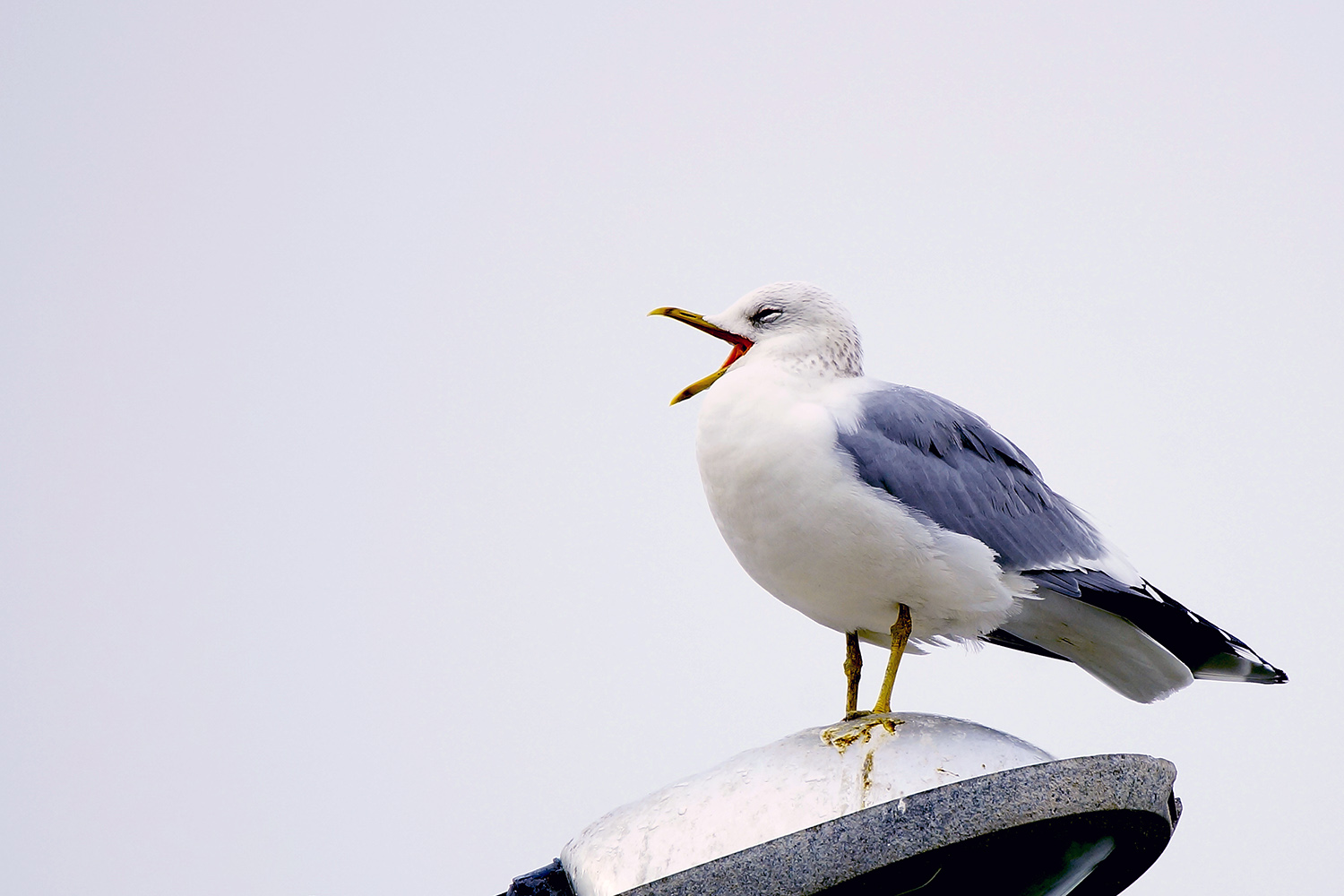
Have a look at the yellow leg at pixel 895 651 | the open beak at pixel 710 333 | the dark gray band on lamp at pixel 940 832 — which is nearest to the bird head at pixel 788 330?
the open beak at pixel 710 333

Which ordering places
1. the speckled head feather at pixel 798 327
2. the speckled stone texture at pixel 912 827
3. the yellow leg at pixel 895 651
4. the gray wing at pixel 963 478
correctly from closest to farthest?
the speckled stone texture at pixel 912 827 < the yellow leg at pixel 895 651 < the gray wing at pixel 963 478 < the speckled head feather at pixel 798 327

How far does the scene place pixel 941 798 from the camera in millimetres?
2795

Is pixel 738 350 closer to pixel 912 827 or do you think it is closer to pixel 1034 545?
pixel 1034 545

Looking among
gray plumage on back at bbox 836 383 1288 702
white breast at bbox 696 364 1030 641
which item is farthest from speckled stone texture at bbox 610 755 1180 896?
gray plumage on back at bbox 836 383 1288 702

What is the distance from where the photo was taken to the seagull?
13.2ft

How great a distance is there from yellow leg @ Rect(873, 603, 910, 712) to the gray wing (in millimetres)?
309

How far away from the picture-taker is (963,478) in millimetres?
4367

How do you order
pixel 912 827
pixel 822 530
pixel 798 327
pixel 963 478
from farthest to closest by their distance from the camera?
pixel 798 327 → pixel 963 478 → pixel 822 530 → pixel 912 827

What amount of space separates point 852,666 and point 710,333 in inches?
48.4

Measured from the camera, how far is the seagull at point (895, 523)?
401cm

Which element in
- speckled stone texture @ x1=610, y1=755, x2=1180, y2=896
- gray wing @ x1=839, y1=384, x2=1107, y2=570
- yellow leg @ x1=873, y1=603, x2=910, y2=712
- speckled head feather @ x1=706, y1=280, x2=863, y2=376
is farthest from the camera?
speckled head feather @ x1=706, y1=280, x2=863, y2=376

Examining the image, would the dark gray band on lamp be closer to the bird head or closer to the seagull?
the seagull

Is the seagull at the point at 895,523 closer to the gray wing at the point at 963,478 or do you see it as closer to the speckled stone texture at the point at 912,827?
the gray wing at the point at 963,478

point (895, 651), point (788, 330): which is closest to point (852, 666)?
point (895, 651)
